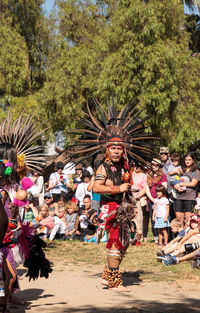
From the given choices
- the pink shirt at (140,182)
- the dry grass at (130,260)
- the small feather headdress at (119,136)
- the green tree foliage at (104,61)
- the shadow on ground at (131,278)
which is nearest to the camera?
the shadow on ground at (131,278)

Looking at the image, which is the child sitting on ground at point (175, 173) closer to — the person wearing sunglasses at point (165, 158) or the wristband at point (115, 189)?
the person wearing sunglasses at point (165, 158)

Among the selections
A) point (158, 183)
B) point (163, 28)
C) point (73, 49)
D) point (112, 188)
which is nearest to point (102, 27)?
Result: point (73, 49)

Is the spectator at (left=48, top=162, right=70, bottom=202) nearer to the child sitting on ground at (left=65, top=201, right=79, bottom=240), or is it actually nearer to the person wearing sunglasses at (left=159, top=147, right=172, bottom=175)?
the child sitting on ground at (left=65, top=201, right=79, bottom=240)

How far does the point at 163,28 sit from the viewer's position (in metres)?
21.8

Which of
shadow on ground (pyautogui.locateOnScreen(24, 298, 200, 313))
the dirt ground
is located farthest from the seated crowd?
shadow on ground (pyautogui.locateOnScreen(24, 298, 200, 313))

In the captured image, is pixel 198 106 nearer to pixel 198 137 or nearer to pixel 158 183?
pixel 198 137

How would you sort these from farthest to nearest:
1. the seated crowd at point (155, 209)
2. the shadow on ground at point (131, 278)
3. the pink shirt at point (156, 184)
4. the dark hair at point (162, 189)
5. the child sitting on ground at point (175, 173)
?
the pink shirt at point (156, 184)
the dark hair at point (162, 189)
the child sitting on ground at point (175, 173)
the seated crowd at point (155, 209)
the shadow on ground at point (131, 278)

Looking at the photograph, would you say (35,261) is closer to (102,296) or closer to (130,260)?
(102,296)

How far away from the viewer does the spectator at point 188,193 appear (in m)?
11.4

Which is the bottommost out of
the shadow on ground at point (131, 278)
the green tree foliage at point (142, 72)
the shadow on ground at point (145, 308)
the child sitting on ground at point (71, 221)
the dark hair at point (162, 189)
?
the shadow on ground at point (145, 308)

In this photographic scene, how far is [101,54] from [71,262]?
14923mm

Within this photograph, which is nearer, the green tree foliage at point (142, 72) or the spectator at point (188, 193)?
the spectator at point (188, 193)

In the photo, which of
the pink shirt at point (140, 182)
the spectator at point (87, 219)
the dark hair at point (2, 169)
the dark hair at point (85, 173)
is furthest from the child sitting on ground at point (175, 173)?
the dark hair at point (2, 169)

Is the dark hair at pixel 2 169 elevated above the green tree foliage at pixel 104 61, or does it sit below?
below
